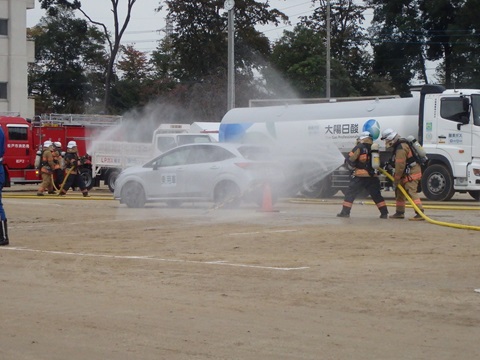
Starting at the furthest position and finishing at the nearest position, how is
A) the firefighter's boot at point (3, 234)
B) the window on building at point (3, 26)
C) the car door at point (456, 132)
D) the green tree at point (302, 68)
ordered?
1. the window on building at point (3, 26)
2. the green tree at point (302, 68)
3. the car door at point (456, 132)
4. the firefighter's boot at point (3, 234)

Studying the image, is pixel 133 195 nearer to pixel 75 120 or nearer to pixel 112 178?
pixel 112 178

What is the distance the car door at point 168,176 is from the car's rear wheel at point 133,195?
0.22m

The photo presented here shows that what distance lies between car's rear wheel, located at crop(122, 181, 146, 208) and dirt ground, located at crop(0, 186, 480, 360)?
4.73m

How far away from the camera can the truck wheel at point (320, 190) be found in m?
27.7

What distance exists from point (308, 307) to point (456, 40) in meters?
44.4

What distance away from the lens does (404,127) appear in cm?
2659

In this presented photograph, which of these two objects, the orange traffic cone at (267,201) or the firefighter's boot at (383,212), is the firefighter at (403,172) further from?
the orange traffic cone at (267,201)

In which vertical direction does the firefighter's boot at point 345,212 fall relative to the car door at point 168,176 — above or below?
below

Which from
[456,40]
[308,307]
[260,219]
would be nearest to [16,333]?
[308,307]

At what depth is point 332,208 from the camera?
72.3 ft

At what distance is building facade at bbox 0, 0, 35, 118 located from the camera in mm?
53500

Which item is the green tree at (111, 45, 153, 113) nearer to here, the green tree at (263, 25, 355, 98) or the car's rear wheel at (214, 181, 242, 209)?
the green tree at (263, 25, 355, 98)

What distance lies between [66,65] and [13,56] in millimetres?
22065

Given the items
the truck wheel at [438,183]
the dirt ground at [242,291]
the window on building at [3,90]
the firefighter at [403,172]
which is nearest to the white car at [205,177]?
the firefighter at [403,172]
